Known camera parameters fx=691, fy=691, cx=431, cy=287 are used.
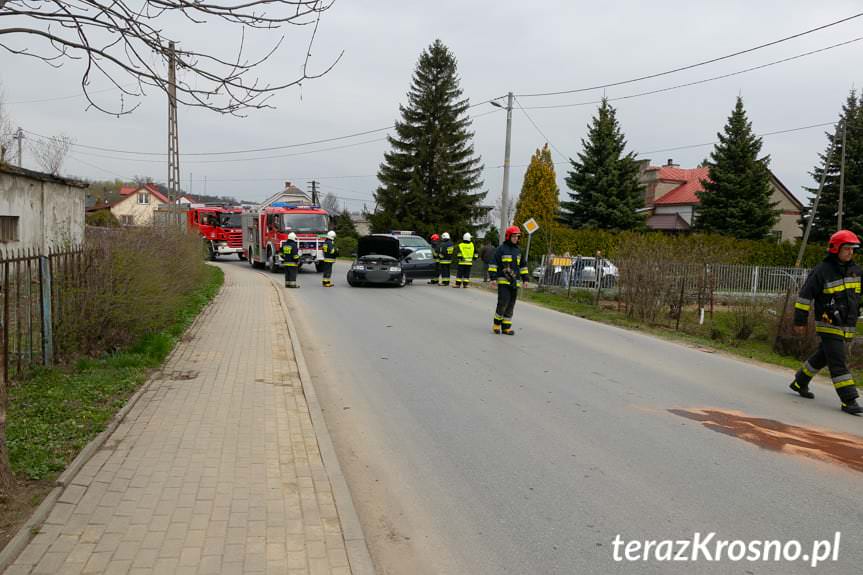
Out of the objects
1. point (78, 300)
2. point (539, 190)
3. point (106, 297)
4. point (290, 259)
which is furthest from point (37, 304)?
point (539, 190)

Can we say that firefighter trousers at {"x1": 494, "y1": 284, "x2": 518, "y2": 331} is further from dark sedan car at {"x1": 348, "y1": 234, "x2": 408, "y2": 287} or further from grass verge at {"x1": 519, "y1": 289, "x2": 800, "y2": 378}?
dark sedan car at {"x1": 348, "y1": 234, "x2": 408, "y2": 287}

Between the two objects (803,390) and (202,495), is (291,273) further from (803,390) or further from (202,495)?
(202,495)

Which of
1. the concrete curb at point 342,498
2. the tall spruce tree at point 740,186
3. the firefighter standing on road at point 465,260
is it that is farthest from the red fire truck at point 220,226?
the concrete curb at point 342,498

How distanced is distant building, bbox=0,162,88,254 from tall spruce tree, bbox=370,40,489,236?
98.0 ft

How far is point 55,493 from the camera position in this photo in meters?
4.40

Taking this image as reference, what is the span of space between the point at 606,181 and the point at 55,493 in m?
40.8

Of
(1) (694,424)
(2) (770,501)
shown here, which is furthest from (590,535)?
(1) (694,424)

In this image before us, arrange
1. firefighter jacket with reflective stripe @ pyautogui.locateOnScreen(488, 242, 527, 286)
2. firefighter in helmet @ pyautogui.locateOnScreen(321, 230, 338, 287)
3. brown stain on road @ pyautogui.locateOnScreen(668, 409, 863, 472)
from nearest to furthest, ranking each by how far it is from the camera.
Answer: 1. brown stain on road @ pyautogui.locateOnScreen(668, 409, 863, 472)
2. firefighter jacket with reflective stripe @ pyautogui.locateOnScreen(488, 242, 527, 286)
3. firefighter in helmet @ pyautogui.locateOnScreen(321, 230, 338, 287)

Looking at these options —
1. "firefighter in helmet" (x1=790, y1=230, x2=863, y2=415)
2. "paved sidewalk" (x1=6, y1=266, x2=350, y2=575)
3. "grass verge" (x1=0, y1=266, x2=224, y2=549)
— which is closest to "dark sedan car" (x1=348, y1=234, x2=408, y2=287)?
"grass verge" (x1=0, y1=266, x2=224, y2=549)

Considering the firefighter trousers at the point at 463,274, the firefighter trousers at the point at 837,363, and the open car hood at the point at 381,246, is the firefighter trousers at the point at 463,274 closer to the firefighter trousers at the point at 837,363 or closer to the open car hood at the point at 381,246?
the open car hood at the point at 381,246

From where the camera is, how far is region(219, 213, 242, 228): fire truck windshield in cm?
3953

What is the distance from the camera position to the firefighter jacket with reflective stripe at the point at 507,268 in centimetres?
1229

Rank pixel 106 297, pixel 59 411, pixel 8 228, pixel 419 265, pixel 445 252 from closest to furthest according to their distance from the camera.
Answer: pixel 59 411, pixel 106 297, pixel 8 228, pixel 419 265, pixel 445 252

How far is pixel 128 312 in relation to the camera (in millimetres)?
8992
